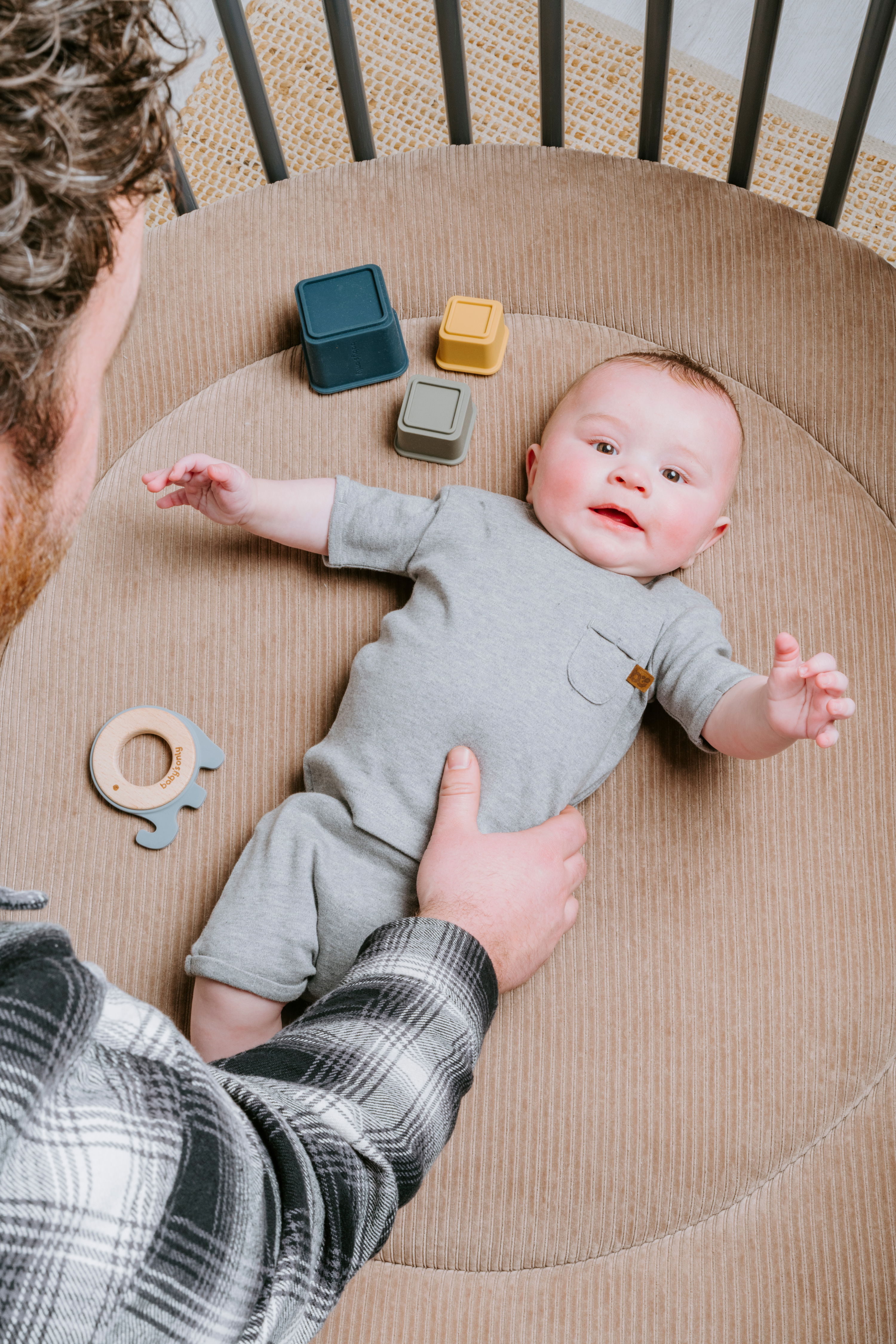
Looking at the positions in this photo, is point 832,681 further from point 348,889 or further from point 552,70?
point 552,70

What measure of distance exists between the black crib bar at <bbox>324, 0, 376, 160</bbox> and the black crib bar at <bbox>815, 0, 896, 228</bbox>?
0.42 m

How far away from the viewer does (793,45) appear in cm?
158

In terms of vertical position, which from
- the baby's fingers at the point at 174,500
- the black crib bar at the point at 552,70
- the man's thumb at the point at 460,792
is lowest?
the man's thumb at the point at 460,792

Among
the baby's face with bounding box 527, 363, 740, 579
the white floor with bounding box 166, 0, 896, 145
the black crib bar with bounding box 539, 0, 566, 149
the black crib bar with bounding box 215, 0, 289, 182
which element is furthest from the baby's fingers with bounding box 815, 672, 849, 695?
the white floor with bounding box 166, 0, 896, 145

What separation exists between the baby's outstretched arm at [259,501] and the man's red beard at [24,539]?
0.36 metres

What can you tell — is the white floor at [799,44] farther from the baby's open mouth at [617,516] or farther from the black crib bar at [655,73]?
the baby's open mouth at [617,516]

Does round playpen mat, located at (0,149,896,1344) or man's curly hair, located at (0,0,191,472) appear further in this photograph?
round playpen mat, located at (0,149,896,1344)

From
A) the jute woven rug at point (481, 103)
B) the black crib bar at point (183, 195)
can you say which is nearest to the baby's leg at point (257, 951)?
the black crib bar at point (183, 195)

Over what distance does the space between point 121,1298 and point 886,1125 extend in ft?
2.10

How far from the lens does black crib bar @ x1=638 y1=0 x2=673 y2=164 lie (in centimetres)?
84

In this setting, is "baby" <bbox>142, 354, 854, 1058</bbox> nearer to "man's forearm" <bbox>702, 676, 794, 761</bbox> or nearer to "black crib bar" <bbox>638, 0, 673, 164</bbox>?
"man's forearm" <bbox>702, 676, 794, 761</bbox>

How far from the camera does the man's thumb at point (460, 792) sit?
2.65ft

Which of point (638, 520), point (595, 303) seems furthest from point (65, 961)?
point (595, 303)

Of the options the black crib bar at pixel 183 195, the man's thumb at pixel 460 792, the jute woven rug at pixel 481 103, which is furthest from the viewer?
the jute woven rug at pixel 481 103
